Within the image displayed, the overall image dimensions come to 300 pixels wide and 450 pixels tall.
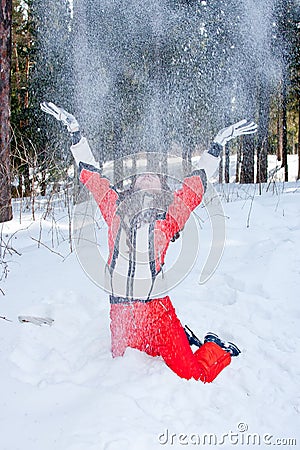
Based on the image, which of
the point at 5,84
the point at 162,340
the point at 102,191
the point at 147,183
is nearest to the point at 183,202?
the point at 147,183

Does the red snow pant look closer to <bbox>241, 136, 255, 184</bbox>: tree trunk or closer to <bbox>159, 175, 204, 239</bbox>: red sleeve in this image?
<bbox>159, 175, 204, 239</bbox>: red sleeve

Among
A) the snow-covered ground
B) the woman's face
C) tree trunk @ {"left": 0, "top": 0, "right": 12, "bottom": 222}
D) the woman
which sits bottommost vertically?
the snow-covered ground

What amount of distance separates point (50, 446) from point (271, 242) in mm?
2767

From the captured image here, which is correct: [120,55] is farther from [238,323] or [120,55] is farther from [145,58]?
[238,323]

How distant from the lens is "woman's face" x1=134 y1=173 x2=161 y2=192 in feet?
6.64

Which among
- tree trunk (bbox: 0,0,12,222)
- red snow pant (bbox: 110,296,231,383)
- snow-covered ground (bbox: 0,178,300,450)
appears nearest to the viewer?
snow-covered ground (bbox: 0,178,300,450)

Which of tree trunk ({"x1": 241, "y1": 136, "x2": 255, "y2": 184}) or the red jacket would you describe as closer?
the red jacket

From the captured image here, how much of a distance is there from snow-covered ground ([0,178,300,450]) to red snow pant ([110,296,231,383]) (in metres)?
0.05

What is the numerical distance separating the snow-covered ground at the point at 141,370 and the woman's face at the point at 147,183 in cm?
82

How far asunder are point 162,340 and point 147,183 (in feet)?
2.50

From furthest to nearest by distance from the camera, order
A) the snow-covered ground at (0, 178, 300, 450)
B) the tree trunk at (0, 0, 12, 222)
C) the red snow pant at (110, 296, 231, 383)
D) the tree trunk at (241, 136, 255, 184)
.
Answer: the tree trunk at (241, 136, 255, 184), the tree trunk at (0, 0, 12, 222), the red snow pant at (110, 296, 231, 383), the snow-covered ground at (0, 178, 300, 450)

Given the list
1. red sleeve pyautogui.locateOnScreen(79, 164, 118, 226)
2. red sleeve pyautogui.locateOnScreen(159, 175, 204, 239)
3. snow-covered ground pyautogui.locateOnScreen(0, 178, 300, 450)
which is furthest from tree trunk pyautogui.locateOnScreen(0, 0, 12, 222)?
red sleeve pyautogui.locateOnScreen(159, 175, 204, 239)

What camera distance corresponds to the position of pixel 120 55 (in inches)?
440

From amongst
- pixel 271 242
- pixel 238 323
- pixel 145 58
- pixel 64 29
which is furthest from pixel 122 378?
pixel 64 29
